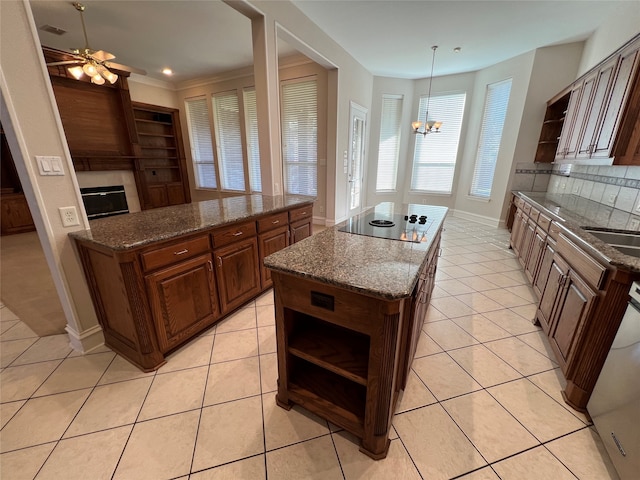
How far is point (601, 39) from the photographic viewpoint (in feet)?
11.6

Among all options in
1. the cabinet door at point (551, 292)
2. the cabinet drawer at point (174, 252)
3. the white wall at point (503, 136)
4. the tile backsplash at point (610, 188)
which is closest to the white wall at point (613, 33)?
the white wall at point (503, 136)

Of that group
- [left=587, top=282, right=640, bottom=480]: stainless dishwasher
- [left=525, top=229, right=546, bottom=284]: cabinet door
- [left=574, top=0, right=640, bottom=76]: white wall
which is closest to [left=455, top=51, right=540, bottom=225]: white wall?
[left=574, top=0, right=640, bottom=76]: white wall

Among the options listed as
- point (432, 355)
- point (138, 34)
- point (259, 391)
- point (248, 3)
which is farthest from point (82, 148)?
point (432, 355)

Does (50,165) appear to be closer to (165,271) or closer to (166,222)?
(166,222)

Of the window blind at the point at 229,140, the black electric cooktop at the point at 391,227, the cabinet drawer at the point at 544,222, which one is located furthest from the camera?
the window blind at the point at 229,140

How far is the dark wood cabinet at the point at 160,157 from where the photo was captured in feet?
19.2

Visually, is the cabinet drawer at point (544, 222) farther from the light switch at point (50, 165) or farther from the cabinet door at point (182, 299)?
the light switch at point (50, 165)

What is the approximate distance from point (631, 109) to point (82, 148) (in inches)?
292

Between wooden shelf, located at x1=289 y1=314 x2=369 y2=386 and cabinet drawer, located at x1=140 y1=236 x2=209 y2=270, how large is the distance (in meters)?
0.93

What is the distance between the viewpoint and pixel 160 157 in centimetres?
629

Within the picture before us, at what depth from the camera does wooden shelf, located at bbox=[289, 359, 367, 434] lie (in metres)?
1.29

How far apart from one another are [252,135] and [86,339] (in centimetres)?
484

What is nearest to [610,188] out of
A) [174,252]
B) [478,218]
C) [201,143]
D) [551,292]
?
[551,292]

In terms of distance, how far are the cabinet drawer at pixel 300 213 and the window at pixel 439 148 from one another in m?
4.47
